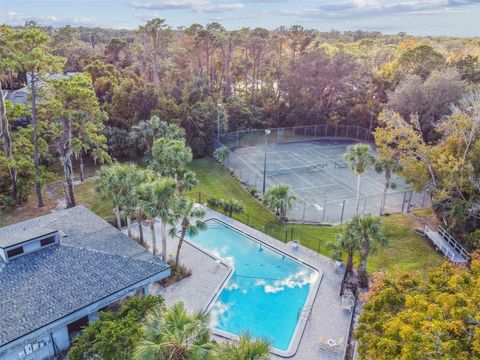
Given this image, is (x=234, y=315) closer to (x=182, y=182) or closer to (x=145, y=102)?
(x=182, y=182)

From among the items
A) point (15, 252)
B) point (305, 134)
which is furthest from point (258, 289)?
point (305, 134)

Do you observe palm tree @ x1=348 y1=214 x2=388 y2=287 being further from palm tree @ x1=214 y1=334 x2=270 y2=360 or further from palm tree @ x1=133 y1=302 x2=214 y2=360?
palm tree @ x1=133 y1=302 x2=214 y2=360

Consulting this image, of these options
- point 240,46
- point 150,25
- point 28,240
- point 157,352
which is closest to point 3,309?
point 28,240

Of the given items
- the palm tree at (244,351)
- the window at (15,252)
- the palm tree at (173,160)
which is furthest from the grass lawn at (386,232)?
the window at (15,252)

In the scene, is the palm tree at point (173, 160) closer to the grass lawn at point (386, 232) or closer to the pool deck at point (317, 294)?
the pool deck at point (317, 294)

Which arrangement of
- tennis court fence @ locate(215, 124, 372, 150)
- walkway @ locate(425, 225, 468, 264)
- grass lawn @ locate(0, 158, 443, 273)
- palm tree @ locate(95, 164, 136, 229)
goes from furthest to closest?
1. tennis court fence @ locate(215, 124, 372, 150)
2. grass lawn @ locate(0, 158, 443, 273)
3. walkway @ locate(425, 225, 468, 264)
4. palm tree @ locate(95, 164, 136, 229)

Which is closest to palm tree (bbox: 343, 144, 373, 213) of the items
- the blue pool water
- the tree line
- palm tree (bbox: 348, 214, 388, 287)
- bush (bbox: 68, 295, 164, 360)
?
the tree line
